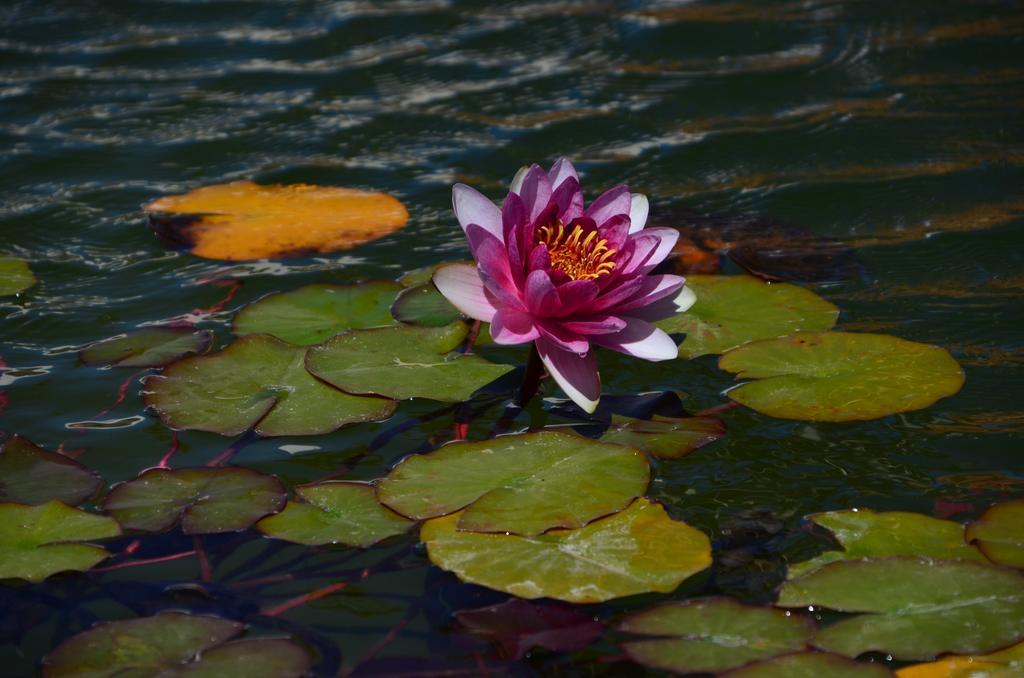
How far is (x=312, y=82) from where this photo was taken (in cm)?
372

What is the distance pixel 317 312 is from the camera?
2.19m

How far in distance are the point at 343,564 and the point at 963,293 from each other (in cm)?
148

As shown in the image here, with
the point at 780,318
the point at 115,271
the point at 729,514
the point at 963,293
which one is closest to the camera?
the point at 729,514

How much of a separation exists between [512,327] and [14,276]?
1.33 meters

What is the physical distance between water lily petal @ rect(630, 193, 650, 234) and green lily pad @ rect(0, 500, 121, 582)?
962 mm

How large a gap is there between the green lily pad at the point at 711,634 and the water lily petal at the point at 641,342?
457 millimetres

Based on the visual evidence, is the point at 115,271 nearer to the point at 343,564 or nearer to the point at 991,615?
the point at 343,564

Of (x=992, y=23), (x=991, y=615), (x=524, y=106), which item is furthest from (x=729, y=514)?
(x=992, y=23)

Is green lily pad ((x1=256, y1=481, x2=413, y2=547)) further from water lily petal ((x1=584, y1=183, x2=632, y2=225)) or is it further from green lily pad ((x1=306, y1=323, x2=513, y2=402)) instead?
water lily petal ((x1=584, y1=183, x2=632, y2=225))

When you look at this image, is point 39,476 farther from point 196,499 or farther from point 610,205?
point 610,205

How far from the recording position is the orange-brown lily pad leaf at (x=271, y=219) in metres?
2.59

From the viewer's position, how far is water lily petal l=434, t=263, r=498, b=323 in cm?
175

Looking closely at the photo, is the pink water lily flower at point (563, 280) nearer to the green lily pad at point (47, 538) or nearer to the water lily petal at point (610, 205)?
the water lily petal at point (610, 205)

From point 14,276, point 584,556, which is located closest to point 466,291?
point 584,556
